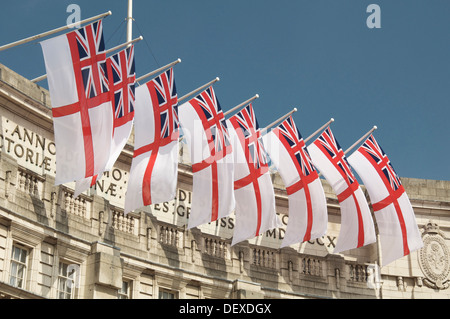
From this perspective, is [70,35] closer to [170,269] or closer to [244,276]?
[170,269]

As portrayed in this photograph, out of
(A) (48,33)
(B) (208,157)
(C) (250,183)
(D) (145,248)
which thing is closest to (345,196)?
(C) (250,183)

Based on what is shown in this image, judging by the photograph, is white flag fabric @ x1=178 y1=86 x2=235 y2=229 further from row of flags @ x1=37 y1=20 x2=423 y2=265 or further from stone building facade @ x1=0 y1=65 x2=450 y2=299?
stone building facade @ x1=0 y1=65 x2=450 y2=299

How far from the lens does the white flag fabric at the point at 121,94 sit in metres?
35.4

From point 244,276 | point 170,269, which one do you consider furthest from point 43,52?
point 244,276

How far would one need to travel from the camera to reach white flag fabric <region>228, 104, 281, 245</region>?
39750mm

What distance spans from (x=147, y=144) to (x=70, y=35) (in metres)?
4.96

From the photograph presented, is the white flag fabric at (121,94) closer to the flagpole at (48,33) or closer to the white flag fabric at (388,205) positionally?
the flagpole at (48,33)

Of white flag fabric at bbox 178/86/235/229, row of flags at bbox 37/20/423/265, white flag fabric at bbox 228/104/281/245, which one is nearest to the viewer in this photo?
row of flags at bbox 37/20/423/265

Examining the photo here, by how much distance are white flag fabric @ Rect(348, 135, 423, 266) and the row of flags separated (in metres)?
0.04

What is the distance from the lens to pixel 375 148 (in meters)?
44.7

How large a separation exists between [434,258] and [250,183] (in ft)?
34.7

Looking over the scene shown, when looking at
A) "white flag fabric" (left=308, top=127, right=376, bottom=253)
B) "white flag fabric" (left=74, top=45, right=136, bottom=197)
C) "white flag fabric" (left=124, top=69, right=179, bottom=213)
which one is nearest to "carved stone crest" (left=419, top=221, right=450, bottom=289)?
"white flag fabric" (left=308, top=127, right=376, bottom=253)

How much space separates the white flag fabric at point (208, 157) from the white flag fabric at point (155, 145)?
1.50m
